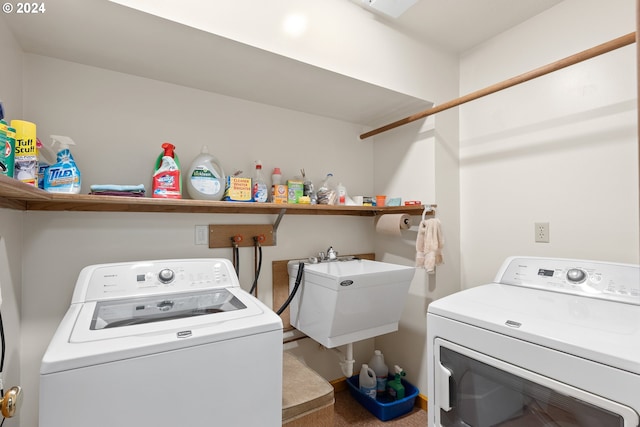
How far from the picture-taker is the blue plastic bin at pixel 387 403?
1.97 m

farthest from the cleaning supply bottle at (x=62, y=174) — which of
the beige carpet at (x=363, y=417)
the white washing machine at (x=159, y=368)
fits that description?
the beige carpet at (x=363, y=417)

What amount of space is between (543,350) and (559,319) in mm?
187

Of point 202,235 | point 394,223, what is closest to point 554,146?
point 394,223

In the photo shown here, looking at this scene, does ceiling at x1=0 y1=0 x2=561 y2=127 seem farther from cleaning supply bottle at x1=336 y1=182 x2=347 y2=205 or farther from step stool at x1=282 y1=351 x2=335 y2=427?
step stool at x1=282 y1=351 x2=335 y2=427

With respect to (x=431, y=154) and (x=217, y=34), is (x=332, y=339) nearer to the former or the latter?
(x=431, y=154)

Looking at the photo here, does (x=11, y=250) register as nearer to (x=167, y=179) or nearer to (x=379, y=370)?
(x=167, y=179)

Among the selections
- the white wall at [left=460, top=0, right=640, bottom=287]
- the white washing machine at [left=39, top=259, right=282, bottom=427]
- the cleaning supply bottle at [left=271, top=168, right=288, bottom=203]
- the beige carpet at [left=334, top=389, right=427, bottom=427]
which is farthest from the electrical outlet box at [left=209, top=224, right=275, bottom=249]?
the white wall at [left=460, top=0, right=640, bottom=287]

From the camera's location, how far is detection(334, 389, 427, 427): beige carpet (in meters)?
1.95

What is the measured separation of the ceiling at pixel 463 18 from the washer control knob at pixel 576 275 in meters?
1.48

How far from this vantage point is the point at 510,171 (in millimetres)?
1889

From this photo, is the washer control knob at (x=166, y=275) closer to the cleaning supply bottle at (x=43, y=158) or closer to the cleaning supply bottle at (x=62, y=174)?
the cleaning supply bottle at (x=62, y=174)

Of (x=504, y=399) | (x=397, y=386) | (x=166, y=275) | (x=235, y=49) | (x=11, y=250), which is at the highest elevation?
(x=235, y=49)

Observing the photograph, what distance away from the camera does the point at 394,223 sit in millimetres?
2080

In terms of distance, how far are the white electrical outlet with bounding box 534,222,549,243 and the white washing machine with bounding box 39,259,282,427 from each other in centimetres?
160
